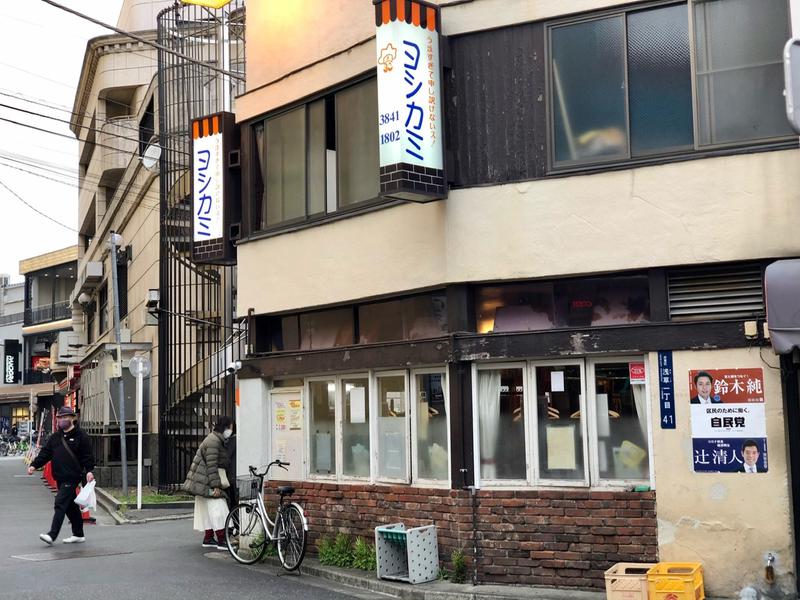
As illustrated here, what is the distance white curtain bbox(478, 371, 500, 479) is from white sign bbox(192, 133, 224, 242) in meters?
5.35

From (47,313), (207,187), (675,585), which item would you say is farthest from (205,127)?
(47,313)

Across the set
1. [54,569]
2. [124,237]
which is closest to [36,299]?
[124,237]

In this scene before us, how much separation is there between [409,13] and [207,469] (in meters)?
7.09

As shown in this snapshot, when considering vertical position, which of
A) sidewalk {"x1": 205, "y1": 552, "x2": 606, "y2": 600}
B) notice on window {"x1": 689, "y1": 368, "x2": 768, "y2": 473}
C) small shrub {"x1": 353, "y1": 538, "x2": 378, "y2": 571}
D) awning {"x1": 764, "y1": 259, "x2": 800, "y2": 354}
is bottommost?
sidewalk {"x1": 205, "y1": 552, "x2": 606, "y2": 600}

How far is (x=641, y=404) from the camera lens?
10.6 metres

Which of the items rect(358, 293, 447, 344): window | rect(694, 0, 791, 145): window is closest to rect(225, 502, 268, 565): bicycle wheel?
rect(358, 293, 447, 344): window

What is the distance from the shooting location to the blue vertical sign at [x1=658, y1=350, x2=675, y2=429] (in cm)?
1030

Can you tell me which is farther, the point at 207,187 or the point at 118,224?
the point at 118,224

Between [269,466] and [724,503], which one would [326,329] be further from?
[724,503]

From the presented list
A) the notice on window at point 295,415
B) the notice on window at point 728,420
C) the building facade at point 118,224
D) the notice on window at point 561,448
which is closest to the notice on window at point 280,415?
the notice on window at point 295,415

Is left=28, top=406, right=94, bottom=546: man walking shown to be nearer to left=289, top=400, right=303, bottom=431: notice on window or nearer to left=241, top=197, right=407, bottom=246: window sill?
left=289, top=400, right=303, bottom=431: notice on window

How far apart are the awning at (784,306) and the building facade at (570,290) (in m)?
0.50

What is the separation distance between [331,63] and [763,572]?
796 cm

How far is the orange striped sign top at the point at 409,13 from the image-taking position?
1108 centimetres
